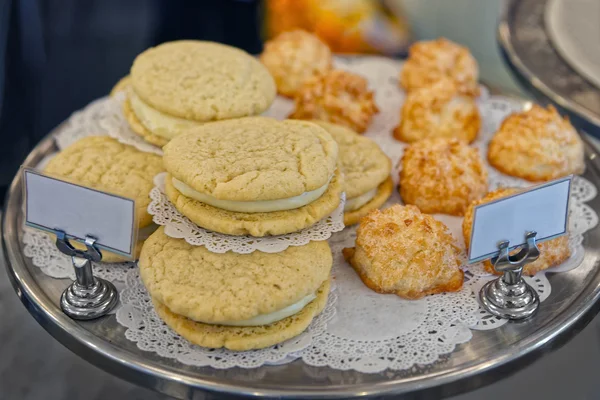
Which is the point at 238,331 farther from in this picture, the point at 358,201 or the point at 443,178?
the point at 443,178

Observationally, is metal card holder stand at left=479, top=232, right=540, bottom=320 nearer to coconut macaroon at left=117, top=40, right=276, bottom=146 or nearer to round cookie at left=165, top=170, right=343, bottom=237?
round cookie at left=165, top=170, right=343, bottom=237

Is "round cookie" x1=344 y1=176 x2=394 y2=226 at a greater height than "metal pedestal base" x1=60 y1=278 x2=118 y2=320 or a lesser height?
greater

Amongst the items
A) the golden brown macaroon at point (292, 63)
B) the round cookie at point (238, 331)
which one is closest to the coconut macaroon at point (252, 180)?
the round cookie at point (238, 331)

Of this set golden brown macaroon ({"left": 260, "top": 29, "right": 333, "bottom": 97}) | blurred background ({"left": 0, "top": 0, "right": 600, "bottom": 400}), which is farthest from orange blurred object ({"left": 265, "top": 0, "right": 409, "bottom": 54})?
golden brown macaroon ({"left": 260, "top": 29, "right": 333, "bottom": 97})

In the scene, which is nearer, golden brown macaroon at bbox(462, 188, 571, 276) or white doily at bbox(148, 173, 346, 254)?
white doily at bbox(148, 173, 346, 254)

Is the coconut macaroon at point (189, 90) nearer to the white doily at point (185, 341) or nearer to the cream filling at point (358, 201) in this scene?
the cream filling at point (358, 201)

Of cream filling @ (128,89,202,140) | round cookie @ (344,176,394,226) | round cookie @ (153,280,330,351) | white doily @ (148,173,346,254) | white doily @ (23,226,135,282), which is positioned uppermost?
cream filling @ (128,89,202,140)
